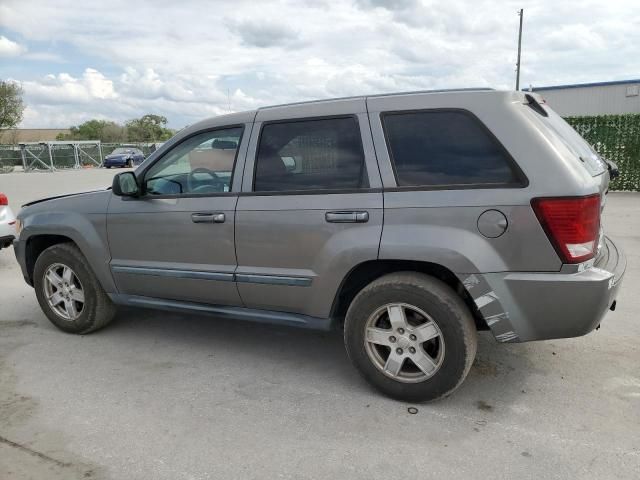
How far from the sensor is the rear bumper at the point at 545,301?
2785 millimetres

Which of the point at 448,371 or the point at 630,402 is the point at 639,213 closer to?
the point at 630,402

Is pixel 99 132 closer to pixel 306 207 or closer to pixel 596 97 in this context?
pixel 596 97

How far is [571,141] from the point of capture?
3229 millimetres

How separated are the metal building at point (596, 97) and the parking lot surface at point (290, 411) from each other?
25.0m

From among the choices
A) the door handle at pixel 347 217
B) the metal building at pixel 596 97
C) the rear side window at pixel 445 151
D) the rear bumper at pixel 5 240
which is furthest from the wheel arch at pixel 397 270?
the metal building at pixel 596 97

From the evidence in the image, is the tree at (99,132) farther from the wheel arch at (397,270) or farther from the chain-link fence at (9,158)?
the wheel arch at (397,270)

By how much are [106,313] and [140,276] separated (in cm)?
70

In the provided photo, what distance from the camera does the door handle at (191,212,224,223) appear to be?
362 cm

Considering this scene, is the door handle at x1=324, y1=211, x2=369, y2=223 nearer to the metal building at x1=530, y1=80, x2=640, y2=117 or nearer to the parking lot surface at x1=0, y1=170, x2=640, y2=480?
the parking lot surface at x1=0, y1=170, x2=640, y2=480

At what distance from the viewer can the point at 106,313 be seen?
178 inches

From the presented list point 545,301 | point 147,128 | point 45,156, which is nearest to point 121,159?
point 45,156

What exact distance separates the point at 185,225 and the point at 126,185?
0.59 metres

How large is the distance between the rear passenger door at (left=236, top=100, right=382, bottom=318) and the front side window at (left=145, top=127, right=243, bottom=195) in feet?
0.73

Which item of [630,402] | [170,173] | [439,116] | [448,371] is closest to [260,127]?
[170,173]
